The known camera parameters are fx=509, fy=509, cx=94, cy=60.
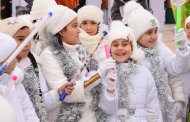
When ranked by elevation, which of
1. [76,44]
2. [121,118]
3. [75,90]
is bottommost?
[121,118]

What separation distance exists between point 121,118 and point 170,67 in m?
0.73

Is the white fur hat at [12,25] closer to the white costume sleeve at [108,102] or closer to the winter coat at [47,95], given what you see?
the winter coat at [47,95]

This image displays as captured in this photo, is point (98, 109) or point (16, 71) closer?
point (16, 71)

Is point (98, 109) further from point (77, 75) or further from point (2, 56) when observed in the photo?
point (2, 56)

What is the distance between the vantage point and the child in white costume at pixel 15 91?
8.16ft

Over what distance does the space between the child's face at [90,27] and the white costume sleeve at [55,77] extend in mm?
961

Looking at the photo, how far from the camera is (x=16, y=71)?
292cm

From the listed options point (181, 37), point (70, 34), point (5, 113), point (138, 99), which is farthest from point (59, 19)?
point (5, 113)

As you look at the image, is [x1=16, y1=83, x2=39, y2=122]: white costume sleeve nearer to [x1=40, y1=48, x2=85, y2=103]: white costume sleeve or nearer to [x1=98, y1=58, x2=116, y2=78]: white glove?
[x1=40, y1=48, x2=85, y2=103]: white costume sleeve

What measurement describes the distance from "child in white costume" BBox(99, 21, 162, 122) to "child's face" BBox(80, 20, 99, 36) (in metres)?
0.68

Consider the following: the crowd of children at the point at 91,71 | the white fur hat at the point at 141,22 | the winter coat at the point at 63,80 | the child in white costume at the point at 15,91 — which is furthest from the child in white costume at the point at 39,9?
the child in white costume at the point at 15,91

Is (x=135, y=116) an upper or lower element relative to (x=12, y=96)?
lower

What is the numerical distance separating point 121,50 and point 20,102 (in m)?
0.95

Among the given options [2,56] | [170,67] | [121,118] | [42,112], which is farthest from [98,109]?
[2,56]
